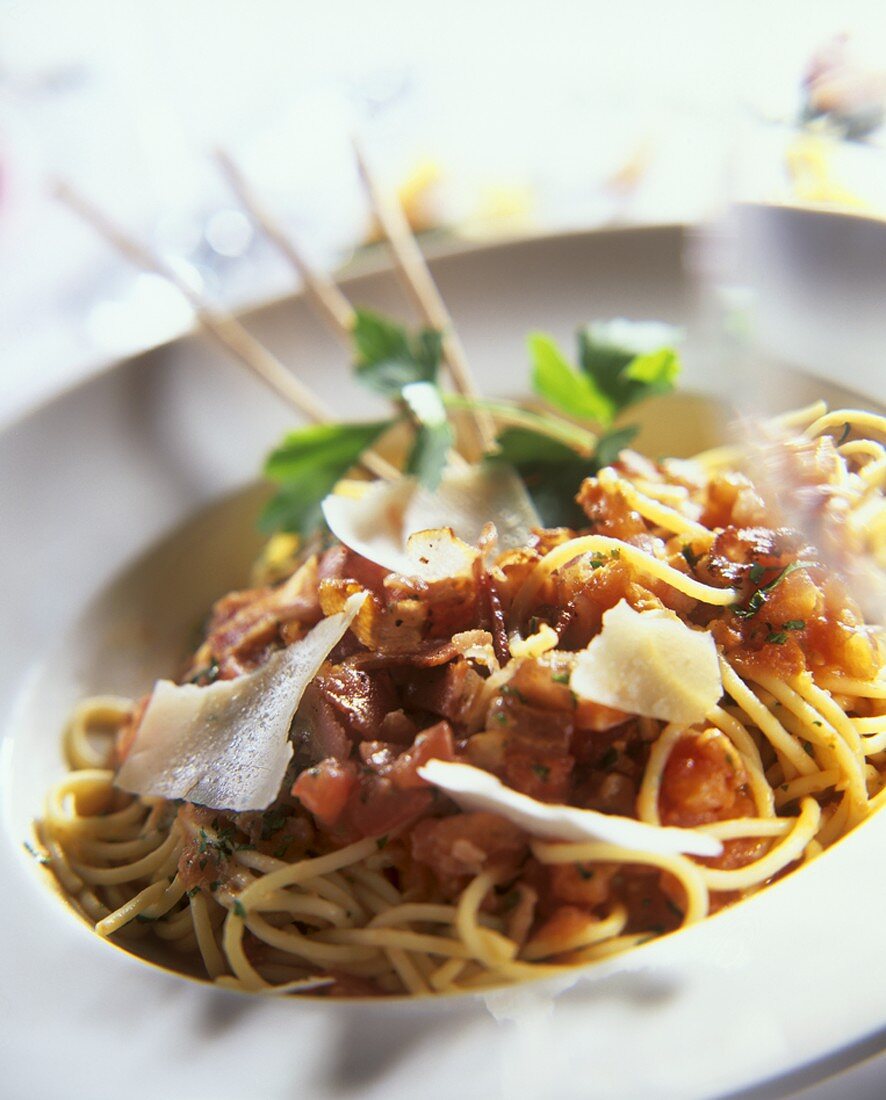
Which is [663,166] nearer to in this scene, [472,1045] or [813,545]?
[813,545]

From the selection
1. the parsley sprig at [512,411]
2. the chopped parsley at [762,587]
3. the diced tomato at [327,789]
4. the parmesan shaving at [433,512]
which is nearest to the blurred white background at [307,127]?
the parsley sprig at [512,411]

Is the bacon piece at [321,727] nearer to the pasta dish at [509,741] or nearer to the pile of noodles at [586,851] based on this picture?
the pasta dish at [509,741]

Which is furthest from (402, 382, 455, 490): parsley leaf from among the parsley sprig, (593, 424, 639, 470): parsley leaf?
(593, 424, 639, 470): parsley leaf

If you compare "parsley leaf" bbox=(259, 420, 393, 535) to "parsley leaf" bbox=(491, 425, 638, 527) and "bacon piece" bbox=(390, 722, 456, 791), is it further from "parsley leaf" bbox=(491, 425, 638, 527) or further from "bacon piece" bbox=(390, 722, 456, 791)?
"bacon piece" bbox=(390, 722, 456, 791)

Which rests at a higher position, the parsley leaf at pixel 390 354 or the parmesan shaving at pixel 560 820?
the parsley leaf at pixel 390 354

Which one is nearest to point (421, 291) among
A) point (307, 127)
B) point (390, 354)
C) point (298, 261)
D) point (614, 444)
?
point (390, 354)

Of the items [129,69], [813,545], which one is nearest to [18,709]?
[813,545]

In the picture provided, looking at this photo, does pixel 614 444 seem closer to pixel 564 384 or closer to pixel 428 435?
pixel 564 384
